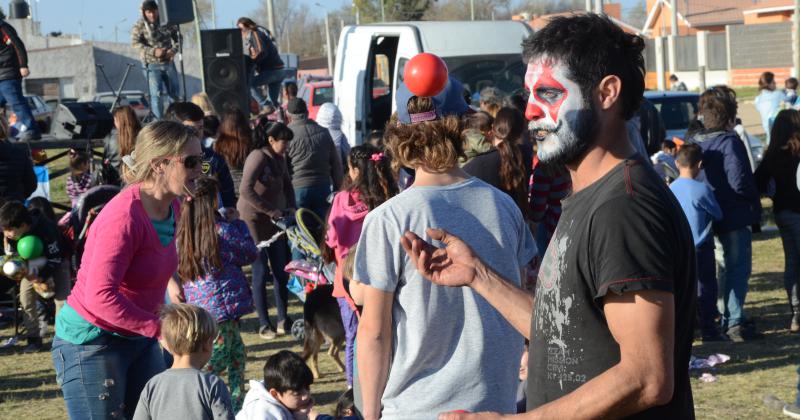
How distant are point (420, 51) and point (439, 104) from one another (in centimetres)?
915

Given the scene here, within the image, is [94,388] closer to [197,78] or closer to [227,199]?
[227,199]

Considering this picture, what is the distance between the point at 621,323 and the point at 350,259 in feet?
10.9

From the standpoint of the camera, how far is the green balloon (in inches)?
327

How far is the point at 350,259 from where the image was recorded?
5316 mm

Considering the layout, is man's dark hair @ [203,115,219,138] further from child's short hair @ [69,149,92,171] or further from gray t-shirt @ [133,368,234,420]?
gray t-shirt @ [133,368,234,420]

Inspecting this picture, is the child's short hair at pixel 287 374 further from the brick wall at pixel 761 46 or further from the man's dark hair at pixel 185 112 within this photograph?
the brick wall at pixel 761 46

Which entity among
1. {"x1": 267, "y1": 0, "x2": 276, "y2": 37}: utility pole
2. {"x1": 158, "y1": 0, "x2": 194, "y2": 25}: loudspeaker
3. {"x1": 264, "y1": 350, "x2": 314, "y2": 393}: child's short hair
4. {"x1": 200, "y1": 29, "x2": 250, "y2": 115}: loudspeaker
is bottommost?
{"x1": 264, "y1": 350, "x2": 314, "y2": 393}: child's short hair

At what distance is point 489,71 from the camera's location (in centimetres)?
1330

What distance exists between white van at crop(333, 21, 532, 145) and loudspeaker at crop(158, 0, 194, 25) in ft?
8.01

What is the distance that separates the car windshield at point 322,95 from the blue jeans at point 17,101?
11.4m

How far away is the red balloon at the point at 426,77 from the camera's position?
3834mm

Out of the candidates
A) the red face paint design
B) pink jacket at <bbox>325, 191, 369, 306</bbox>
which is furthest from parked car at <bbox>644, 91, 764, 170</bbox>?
the red face paint design

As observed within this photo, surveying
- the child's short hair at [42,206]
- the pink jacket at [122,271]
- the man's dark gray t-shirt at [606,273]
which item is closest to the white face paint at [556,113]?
the man's dark gray t-shirt at [606,273]

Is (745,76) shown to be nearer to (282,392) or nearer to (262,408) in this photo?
(282,392)
